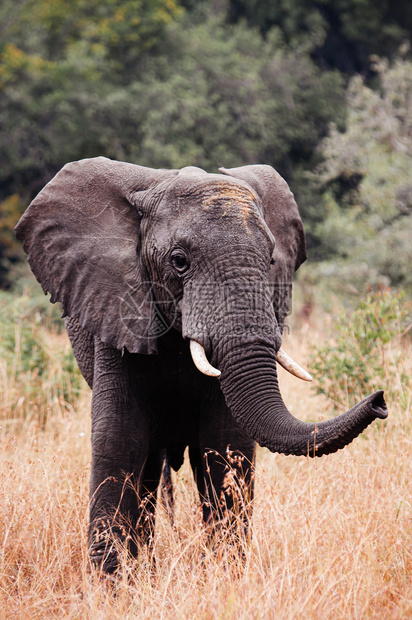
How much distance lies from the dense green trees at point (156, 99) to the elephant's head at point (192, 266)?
11896 mm

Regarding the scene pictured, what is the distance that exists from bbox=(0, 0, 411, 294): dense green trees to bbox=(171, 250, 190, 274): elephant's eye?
1222cm

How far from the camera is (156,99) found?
17.2m

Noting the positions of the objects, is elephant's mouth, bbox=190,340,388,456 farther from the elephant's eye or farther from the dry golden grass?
the dry golden grass

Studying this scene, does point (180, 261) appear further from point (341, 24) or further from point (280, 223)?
point (341, 24)

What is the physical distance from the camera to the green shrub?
591 centimetres

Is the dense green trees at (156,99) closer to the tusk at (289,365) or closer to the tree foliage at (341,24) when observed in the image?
the tree foliage at (341,24)

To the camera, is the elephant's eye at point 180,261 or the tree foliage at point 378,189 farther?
the tree foliage at point 378,189

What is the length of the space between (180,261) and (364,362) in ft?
9.25

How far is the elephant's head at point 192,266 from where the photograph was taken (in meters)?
3.29

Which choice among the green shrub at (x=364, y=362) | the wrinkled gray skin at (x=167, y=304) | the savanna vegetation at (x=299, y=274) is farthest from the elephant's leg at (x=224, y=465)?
the green shrub at (x=364, y=362)

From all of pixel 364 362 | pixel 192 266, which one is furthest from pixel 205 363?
pixel 364 362

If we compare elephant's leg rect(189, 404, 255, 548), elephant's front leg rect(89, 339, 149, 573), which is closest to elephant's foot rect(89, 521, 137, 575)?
elephant's front leg rect(89, 339, 149, 573)

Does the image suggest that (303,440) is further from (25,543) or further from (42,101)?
(42,101)

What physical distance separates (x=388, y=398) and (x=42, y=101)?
14004 millimetres
